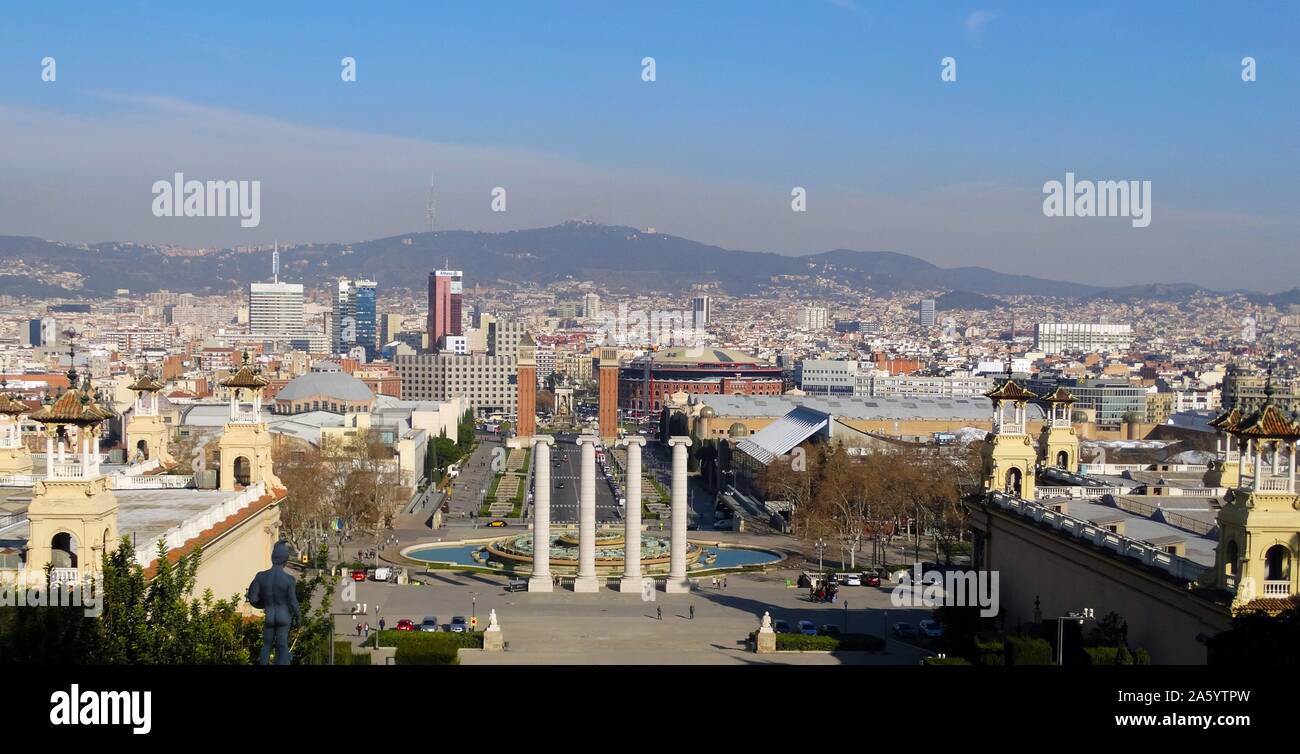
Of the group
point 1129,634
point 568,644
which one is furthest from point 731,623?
point 1129,634

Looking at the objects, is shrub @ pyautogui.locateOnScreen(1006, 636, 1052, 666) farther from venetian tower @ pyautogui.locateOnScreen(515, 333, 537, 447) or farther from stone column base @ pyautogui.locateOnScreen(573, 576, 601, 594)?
venetian tower @ pyautogui.locateOnScreen(515, 333, 537, 447)

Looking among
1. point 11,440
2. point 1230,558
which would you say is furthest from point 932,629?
point 11,440

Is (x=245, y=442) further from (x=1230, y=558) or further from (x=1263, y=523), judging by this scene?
(x=1263, y=523)

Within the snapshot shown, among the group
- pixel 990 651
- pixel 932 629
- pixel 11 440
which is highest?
pixel 11 440

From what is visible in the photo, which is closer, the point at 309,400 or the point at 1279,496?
the point at 1279,496
